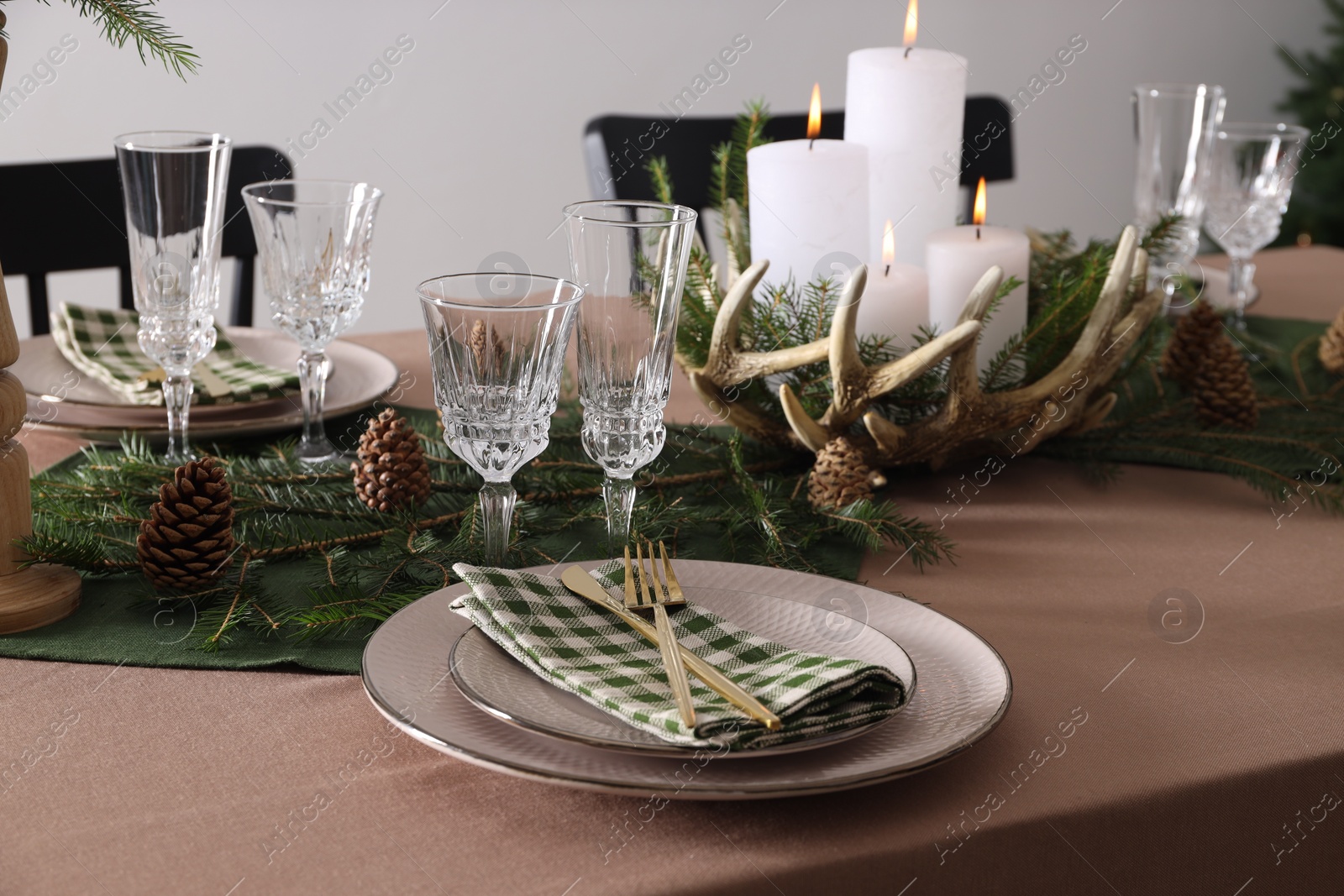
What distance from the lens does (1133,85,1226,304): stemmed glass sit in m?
1.39

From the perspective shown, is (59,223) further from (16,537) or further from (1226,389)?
(1226,389)

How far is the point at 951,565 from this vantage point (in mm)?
815

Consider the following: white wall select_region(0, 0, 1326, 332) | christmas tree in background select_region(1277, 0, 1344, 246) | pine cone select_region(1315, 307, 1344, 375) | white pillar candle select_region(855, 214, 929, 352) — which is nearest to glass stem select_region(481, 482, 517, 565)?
white pillar candle select_region(855, 214, 929, 352)

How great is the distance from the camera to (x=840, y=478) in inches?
34.1

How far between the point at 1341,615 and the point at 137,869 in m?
0.70

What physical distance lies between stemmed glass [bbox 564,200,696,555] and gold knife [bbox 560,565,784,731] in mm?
79

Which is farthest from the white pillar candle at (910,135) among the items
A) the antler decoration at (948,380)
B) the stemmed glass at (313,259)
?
the stemmed glass at (313,259)

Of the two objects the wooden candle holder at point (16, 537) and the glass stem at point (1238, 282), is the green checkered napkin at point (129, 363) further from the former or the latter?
the glass stem at point (1238, 282)

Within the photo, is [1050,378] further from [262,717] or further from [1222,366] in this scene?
[262,717]

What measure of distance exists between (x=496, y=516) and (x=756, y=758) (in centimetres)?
24

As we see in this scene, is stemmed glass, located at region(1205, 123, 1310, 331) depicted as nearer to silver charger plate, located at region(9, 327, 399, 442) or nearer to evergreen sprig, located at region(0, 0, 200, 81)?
silver charger plate, located at region(9, 327, 399, 442)

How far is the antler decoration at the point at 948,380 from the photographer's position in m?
0.85

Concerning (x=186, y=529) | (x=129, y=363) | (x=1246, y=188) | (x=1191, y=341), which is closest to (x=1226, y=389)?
(x=1191, y=341)

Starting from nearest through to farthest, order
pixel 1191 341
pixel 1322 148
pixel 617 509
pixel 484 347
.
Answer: pixel 484 347
pixel 617 509
pixel 1191 341
pixel 1322 148
